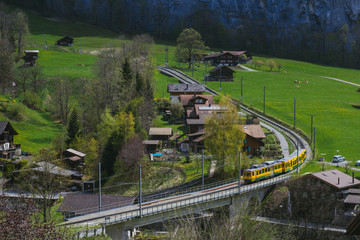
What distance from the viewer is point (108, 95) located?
94.3 metres

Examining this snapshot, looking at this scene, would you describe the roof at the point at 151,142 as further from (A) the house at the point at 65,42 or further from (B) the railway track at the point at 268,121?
(A) the house at the point at 65,42

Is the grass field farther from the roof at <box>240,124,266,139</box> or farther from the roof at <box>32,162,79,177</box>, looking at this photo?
the roof at <box>32,162,79,177</box>

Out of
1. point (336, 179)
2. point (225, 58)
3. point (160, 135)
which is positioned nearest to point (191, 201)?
point (336, 179)

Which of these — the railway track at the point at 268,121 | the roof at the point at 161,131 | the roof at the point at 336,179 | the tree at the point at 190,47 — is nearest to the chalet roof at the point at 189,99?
the railway track at the point at 268,121

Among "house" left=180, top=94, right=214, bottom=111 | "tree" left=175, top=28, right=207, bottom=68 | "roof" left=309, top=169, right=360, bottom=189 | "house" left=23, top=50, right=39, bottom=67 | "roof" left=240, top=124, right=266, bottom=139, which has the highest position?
"tree" left=175, top=28, right=207, bottom=68

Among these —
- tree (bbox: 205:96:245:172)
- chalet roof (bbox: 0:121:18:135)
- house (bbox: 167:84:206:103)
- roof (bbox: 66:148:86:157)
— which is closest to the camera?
tree (bbox: 205:96:245:172)

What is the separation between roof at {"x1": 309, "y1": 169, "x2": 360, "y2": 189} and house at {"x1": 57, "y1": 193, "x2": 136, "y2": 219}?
20.9 metres

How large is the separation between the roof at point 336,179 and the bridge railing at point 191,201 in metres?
5.58

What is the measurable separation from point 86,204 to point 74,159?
18619 mm

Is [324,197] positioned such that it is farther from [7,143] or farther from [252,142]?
→ [7,143]

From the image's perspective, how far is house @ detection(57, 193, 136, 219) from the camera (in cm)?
5275

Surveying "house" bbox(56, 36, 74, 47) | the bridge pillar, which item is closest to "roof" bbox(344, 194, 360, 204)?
the bridge pillar

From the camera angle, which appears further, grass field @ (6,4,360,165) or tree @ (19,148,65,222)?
grass field @ (6,4,360,165)

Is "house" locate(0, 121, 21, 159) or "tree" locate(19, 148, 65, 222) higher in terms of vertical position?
"house" locate(0, 121, 21, 159)
